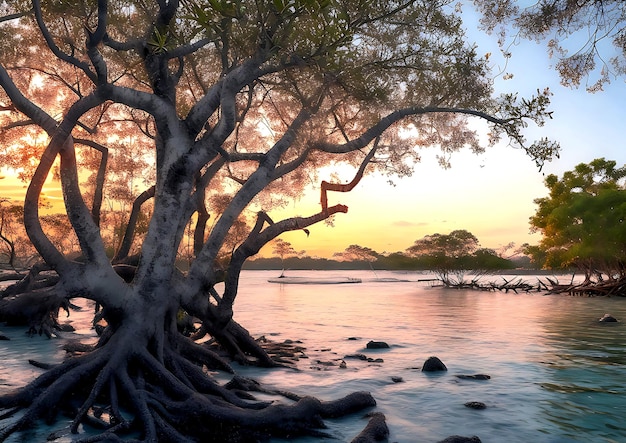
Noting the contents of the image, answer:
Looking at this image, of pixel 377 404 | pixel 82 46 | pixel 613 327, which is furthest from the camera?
pixel 613 327

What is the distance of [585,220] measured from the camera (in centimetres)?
5778

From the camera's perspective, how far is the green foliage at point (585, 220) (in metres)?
55.8

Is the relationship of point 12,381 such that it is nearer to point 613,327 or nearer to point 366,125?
point 366,125

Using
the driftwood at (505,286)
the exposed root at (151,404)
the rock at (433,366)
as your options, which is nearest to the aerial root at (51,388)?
the exposed root at (151,404)

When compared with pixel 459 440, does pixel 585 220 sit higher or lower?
higher

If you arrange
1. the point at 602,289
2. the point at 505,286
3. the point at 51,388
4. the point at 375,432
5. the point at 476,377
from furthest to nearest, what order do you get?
1. the point at 505,286
2. the point at 602,289
3. the point at 476,377
4. the point at 51,388
5. the point at 375,432

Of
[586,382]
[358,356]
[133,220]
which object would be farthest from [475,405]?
[133,220]

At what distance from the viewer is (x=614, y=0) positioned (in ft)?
43.7

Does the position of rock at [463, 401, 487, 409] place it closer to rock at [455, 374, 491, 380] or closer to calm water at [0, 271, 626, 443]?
calm water at [0, 271, 626, 443]

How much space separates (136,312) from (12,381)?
501cm

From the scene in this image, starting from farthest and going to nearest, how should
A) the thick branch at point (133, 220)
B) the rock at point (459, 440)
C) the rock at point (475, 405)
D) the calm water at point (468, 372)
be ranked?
1. the thick branch at point (133, 220)
2. the rock at point (475, 405)
3. the calm water at point (468, 372)
4. the rock at point (459, 440)

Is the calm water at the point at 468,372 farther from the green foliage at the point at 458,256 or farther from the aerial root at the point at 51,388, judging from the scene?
the green foliage at the point at 458,256

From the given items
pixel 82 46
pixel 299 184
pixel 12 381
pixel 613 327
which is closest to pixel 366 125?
pixel 299 184

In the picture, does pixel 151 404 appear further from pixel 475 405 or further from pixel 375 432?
pixel 475 405
